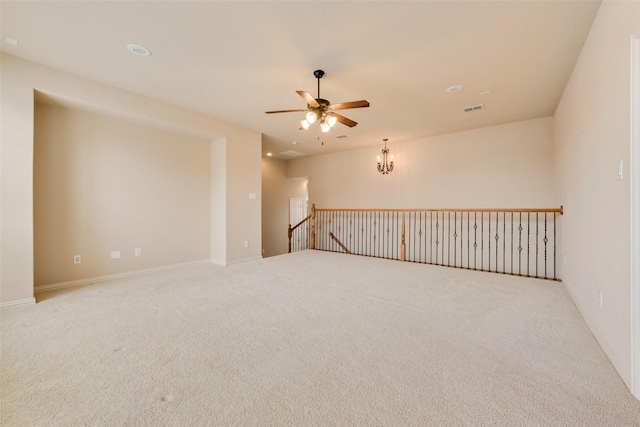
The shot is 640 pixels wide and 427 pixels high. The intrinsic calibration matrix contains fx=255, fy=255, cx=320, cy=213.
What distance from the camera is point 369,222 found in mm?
6836

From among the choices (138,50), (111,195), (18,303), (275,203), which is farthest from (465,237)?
(18,303)

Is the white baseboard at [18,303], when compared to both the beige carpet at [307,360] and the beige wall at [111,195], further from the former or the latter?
the beige wall at [111,195]

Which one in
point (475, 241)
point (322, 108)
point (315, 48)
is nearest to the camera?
point (315, 48)

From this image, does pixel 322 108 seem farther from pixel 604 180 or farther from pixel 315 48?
pixel 604 180

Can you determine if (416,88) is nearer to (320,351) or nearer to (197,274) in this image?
(320,351)

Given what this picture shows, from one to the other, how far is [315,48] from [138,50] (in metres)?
1.83

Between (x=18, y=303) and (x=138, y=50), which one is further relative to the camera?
(x=18, y=303)

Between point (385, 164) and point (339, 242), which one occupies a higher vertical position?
point (385, 164)

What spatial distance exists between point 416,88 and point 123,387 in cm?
414

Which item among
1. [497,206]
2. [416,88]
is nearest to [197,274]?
[416,88]

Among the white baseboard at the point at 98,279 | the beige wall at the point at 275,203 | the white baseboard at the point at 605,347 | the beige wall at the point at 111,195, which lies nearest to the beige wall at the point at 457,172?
the beige wall at the point at 275,203

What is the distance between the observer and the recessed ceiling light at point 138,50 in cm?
257

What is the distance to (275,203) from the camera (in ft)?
27.0

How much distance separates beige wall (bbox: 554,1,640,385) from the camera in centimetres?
160
